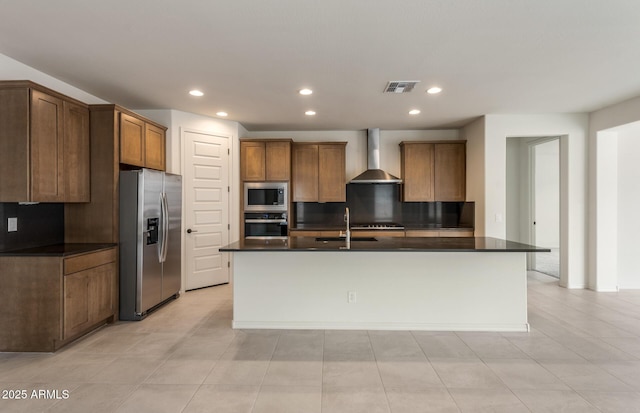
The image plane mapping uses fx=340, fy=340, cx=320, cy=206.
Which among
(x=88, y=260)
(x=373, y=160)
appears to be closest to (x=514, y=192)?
(x=373, y=160)

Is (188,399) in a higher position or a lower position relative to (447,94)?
lower

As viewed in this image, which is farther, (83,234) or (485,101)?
(485,101)

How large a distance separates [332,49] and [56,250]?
3.14 metres

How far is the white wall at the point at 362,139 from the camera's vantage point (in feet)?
21.0

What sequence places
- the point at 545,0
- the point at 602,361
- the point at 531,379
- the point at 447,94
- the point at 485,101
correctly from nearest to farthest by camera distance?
the point at 545,0 < the point at 531,379 < the point at 602,361 < the point at 447,94 < the point at 485,101

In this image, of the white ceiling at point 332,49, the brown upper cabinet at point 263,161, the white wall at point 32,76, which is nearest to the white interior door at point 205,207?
the brown upper cabinet at point 263,161

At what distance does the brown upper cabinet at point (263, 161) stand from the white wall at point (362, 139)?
612 mm

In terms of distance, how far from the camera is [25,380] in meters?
2.53

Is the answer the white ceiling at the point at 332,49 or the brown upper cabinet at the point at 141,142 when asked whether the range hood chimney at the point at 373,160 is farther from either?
the brown upper cabinet at the point at 141,142

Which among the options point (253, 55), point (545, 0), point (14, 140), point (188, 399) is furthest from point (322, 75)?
point (188, 399)

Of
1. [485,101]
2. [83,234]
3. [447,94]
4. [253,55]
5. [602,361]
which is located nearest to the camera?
[602,361]

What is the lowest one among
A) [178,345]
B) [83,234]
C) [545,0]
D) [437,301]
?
[178,345]

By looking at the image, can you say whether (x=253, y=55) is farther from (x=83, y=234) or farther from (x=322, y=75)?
(x=83, y=234)

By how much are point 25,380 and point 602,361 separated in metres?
4.54
